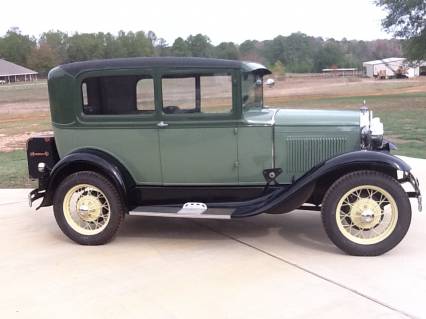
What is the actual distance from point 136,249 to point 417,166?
477 cm

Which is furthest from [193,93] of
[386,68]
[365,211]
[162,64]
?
[386,68]

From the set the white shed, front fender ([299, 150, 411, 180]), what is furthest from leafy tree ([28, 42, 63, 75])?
front fender ([299, 150, 411, 180])

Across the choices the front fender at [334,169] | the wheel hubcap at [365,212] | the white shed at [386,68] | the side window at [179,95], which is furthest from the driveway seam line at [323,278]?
the white shed at [386,68]

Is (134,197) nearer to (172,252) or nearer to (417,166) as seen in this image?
(172,252)

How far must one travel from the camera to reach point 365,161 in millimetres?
4137

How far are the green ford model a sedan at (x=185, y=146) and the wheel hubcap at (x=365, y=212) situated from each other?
0.02m

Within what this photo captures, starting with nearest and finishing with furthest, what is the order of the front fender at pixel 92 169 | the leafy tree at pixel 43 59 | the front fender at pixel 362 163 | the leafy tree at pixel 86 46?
the front fender at pixel 362 163 → the front fender at pixel 92 169 → the leafy tree at pixel 86 46 → the leafy tree at pixel 43 59

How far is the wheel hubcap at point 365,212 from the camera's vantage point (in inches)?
164

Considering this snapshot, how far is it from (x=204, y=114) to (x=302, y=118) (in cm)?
89

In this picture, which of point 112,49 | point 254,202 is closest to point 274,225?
point 254,202

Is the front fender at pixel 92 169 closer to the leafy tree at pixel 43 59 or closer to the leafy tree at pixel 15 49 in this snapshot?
the leafy tree at pixel 43 59

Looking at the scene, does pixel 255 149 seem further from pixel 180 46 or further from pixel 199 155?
pixel 180 46

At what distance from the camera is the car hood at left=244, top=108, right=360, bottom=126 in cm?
450

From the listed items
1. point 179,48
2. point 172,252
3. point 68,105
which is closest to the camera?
point 172,252
